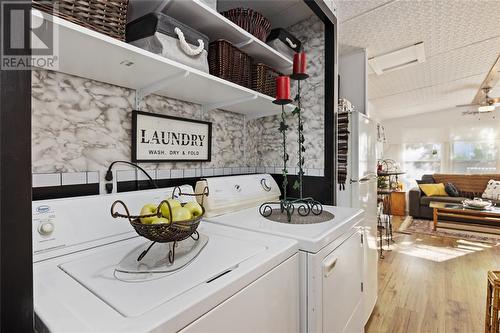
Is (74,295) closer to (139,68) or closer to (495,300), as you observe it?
(139,68)

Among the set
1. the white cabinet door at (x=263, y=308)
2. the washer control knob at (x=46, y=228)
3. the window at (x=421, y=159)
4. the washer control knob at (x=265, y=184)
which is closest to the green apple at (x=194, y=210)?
the white cabinet door at (x=263, y=308)

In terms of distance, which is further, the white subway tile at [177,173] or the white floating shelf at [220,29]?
the white subway tile at [177,173]

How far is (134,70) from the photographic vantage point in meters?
1.11

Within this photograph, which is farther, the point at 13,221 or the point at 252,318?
the point at 252,318

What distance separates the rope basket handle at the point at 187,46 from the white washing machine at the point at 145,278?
67 centimetres

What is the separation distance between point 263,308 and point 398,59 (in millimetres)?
2862

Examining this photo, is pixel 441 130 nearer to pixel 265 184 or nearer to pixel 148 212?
pixel 265 184

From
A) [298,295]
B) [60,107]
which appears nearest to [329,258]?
[298,295]

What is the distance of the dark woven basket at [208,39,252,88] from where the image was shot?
1399 millimetres

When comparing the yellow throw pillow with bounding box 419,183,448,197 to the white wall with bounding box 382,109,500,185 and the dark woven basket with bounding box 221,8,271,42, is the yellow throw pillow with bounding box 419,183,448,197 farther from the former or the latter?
the dark woven basket with bounding box 221,8,271,42

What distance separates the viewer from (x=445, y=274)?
2.79m

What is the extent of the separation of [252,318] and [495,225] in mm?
5453

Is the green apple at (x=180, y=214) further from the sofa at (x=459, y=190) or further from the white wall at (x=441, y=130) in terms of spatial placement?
the white wall at (x=441, y=130)

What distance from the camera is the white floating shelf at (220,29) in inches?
47.2
